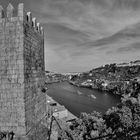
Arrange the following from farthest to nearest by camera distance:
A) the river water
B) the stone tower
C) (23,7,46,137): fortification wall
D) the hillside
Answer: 1. the hillside
2. the river water
3. (23,7,46,137): fortification wall
4. the stone tower

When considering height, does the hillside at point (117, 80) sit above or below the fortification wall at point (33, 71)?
below

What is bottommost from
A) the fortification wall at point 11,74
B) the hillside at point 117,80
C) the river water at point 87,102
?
the river water at point 87,102

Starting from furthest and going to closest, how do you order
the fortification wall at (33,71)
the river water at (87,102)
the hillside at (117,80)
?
the hillside at (117,80) < the river water at (87,102) < the fortification wall at (33,71)

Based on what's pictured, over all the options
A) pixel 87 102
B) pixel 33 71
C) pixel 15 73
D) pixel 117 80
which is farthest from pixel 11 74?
pixel 117 80

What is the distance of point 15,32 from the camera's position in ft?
11.3

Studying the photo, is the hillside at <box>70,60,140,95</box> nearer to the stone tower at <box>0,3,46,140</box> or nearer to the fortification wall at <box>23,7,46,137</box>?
the fortification wall at <box>23,7,46,137</box>

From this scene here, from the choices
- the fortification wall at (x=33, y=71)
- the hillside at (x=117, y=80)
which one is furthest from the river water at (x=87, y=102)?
the fortification wall at (x=33, y=71)

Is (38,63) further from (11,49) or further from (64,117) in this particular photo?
(64,117)

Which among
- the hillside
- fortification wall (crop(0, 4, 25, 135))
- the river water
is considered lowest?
the river water

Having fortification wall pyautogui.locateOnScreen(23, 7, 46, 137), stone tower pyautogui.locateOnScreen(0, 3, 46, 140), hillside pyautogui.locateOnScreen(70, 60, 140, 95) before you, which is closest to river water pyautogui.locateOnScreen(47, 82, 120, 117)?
hillside pyautogui.locateOnScreen(70, 60, 140, 95)

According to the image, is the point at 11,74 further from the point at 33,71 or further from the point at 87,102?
the point at 87,102

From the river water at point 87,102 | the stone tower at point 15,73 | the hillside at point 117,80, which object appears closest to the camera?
the stone tower at point 15,73

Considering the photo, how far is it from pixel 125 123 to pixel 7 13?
1111cm

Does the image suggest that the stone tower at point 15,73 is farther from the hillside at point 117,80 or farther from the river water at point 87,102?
the hillside at point 117,80
